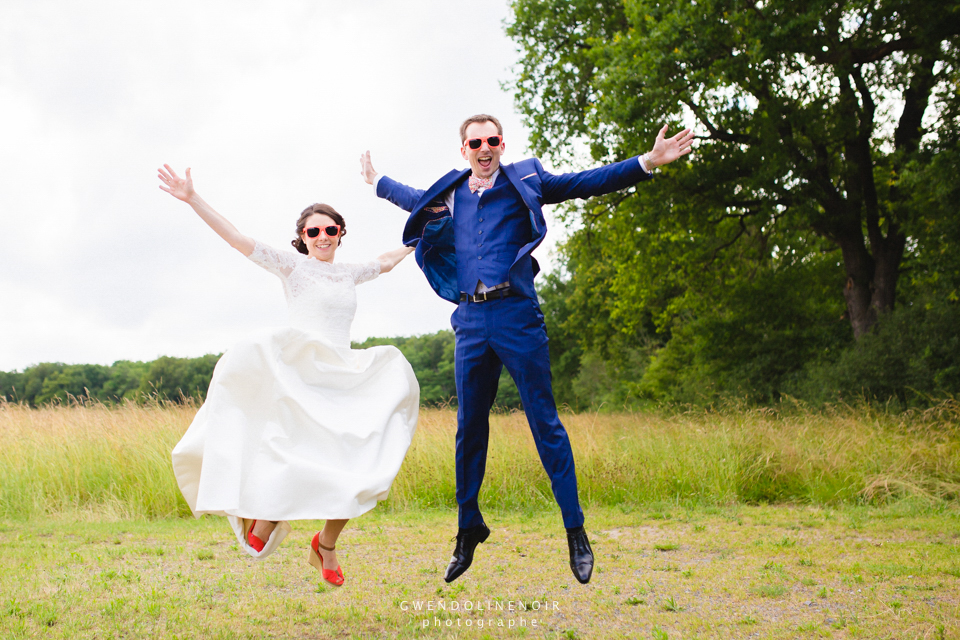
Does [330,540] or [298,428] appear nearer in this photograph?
[298,428]

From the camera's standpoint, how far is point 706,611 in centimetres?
468

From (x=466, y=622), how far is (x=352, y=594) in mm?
1101

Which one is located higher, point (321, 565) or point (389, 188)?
point (389, 188)

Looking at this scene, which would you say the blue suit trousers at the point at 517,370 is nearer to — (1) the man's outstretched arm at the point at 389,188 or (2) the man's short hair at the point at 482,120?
(1) the man's outstretched arm at the point at 389,188

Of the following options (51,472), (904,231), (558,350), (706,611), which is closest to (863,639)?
(706,611)

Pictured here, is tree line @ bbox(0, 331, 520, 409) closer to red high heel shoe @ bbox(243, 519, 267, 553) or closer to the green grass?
the green grass

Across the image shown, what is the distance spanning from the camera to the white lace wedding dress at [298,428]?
376cm

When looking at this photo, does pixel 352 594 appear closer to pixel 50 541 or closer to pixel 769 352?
pixel 50 541

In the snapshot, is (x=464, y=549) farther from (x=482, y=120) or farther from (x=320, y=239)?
(x=482, y=120)

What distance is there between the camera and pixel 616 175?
13.6 feet

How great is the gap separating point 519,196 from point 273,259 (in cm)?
161

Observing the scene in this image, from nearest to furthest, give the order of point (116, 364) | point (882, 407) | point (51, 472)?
point (51, 472) → point (882, 407) → point (116, 364)

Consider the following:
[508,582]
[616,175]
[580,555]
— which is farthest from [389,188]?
[508,582]

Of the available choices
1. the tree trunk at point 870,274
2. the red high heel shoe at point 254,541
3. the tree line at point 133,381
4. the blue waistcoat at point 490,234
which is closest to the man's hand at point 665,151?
the blue waistcoat at point 490,234
